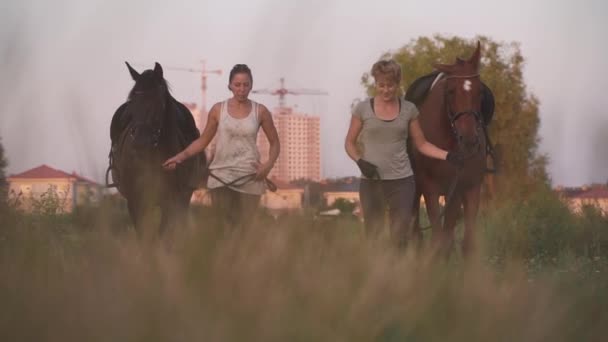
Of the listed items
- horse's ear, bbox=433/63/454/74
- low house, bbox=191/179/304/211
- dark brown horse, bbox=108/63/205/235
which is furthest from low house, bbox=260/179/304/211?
horse's ear, bbox=433/63/454/74

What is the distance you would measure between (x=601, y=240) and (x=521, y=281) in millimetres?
14735

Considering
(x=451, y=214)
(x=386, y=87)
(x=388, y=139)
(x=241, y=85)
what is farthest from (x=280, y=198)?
(x=451, y=214)

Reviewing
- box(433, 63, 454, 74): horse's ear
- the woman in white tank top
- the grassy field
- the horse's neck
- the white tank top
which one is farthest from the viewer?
the horse's neck

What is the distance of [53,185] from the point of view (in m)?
4.86

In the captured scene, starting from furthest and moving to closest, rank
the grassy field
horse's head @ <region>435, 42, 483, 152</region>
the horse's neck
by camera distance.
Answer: the horse's neck, horse's head @ <region>435, 42, 483, 152</region>, the grassy field

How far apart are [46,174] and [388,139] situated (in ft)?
18.8

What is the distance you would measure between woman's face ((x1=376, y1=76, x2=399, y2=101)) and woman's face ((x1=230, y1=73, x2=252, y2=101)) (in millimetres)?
1201

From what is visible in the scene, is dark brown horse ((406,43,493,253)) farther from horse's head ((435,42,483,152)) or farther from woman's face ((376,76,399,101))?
woman's face ((376,76,399,101))

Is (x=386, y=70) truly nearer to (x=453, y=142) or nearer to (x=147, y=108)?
(x=453, y=142)

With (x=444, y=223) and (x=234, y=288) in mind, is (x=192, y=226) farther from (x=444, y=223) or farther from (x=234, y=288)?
(x=444, y=223)

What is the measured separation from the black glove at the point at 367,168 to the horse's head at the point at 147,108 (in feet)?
6.90

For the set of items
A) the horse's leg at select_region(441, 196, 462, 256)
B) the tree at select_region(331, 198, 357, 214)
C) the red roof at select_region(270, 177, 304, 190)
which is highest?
the red roof at select_region(270, 177, 304, 190)

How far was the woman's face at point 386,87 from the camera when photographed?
10008 mm

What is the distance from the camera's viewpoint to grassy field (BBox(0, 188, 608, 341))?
3.85 m
